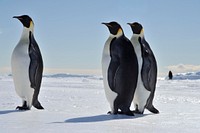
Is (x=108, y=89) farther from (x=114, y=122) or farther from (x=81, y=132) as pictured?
(x=81, y=132)

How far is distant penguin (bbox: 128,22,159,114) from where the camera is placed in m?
7.06

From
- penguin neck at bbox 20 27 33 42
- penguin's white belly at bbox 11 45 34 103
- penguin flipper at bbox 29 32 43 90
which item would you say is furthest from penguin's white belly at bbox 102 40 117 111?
penguin neck at bbox 20 27 33 42

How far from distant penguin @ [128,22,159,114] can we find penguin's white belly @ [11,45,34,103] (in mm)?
2115

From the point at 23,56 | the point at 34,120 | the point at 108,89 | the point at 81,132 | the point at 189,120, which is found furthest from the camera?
the point at 23,56

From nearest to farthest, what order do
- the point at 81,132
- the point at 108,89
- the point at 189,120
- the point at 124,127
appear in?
1. the point at 81,132
2. the point at 124,127
3. the point at 189,120
4. the point at 108,89

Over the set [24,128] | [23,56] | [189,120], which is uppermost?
[23,56]

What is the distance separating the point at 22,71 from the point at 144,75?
2.39 meters

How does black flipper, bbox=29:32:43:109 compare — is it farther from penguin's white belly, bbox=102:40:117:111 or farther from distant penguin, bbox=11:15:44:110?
penguin's white belly, bbox=102:40:117:111

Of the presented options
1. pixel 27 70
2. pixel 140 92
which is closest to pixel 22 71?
pixel 27 70

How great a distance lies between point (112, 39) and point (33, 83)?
184 cm

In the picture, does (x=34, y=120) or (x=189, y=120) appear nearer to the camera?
(x=34, y=120)

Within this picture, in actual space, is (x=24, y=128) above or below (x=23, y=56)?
below

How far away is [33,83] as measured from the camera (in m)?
7.28

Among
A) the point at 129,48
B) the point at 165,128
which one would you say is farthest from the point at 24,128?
the point at 129,48
